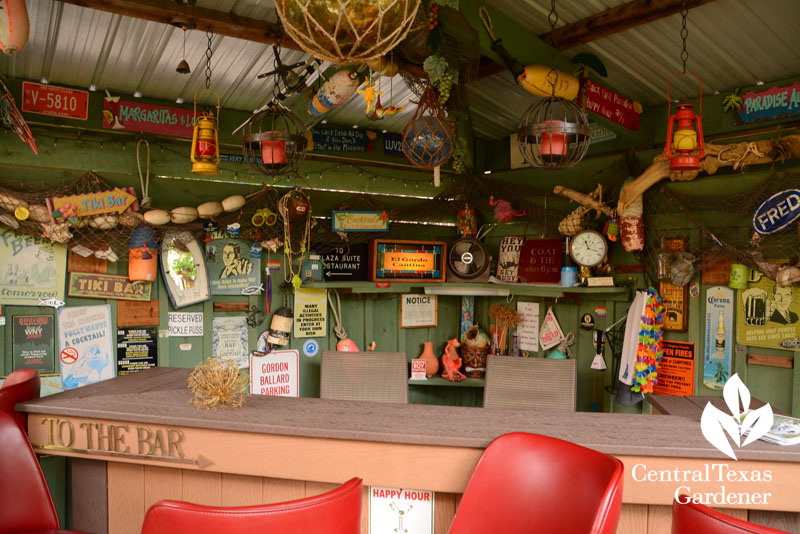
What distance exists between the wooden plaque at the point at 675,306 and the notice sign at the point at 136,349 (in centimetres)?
338

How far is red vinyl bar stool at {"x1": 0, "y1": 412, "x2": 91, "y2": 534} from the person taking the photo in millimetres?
1776

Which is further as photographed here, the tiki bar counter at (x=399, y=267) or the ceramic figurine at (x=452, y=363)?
the ceramic figurine at (x=452, y=363)

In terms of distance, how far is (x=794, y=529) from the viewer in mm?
1721

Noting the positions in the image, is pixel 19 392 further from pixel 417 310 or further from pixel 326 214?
pixel 417 310

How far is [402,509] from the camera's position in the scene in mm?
1945

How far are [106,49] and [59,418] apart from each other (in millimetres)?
2049

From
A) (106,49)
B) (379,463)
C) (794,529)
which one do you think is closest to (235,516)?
(379,463)

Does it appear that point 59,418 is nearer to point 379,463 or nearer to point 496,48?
point 379,463

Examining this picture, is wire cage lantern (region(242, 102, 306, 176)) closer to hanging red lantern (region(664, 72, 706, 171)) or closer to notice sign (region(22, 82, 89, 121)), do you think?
notice sign (region(22, 82, 89, 121))

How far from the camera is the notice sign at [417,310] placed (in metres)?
4.72

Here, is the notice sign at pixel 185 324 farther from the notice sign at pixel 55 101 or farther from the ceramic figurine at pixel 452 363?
the ceramic figurine at pixel 452 363

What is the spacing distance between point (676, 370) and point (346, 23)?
316 centimetres

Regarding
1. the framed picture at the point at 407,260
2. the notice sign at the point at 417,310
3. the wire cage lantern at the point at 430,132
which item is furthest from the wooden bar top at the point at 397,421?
the notice sign at the point at 417,310

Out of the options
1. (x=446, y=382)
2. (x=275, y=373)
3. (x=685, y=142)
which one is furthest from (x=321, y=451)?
(x=446, y=382)
